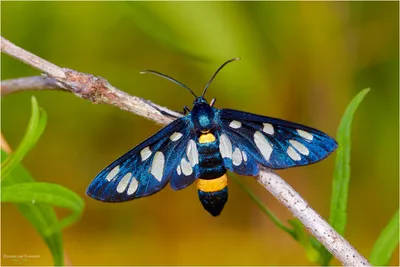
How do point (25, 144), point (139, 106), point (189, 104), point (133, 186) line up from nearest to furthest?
1. point (25, 144)
2. point (139, 106)
3. point (133, 186)
4. point (189, 104)

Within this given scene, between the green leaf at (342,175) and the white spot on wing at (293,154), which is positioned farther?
the white spot on wing at (293,154)

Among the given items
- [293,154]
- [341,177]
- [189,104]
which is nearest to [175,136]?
[293,154]

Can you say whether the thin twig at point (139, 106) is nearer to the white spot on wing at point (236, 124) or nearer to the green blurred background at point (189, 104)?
the white spot on wing at point (236, 124)

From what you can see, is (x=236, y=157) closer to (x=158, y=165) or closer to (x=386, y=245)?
(x=158, y=165)

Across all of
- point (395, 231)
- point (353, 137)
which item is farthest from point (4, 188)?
point (353, 137)

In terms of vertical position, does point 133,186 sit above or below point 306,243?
above

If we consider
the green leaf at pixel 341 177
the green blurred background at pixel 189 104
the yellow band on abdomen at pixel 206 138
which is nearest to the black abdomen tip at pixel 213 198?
the yellow band on abdomen at pixel 206 138

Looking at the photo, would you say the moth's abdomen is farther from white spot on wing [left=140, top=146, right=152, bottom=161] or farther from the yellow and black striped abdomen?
white spot on wing [left=140, top=146, right=152, bottom=161]
